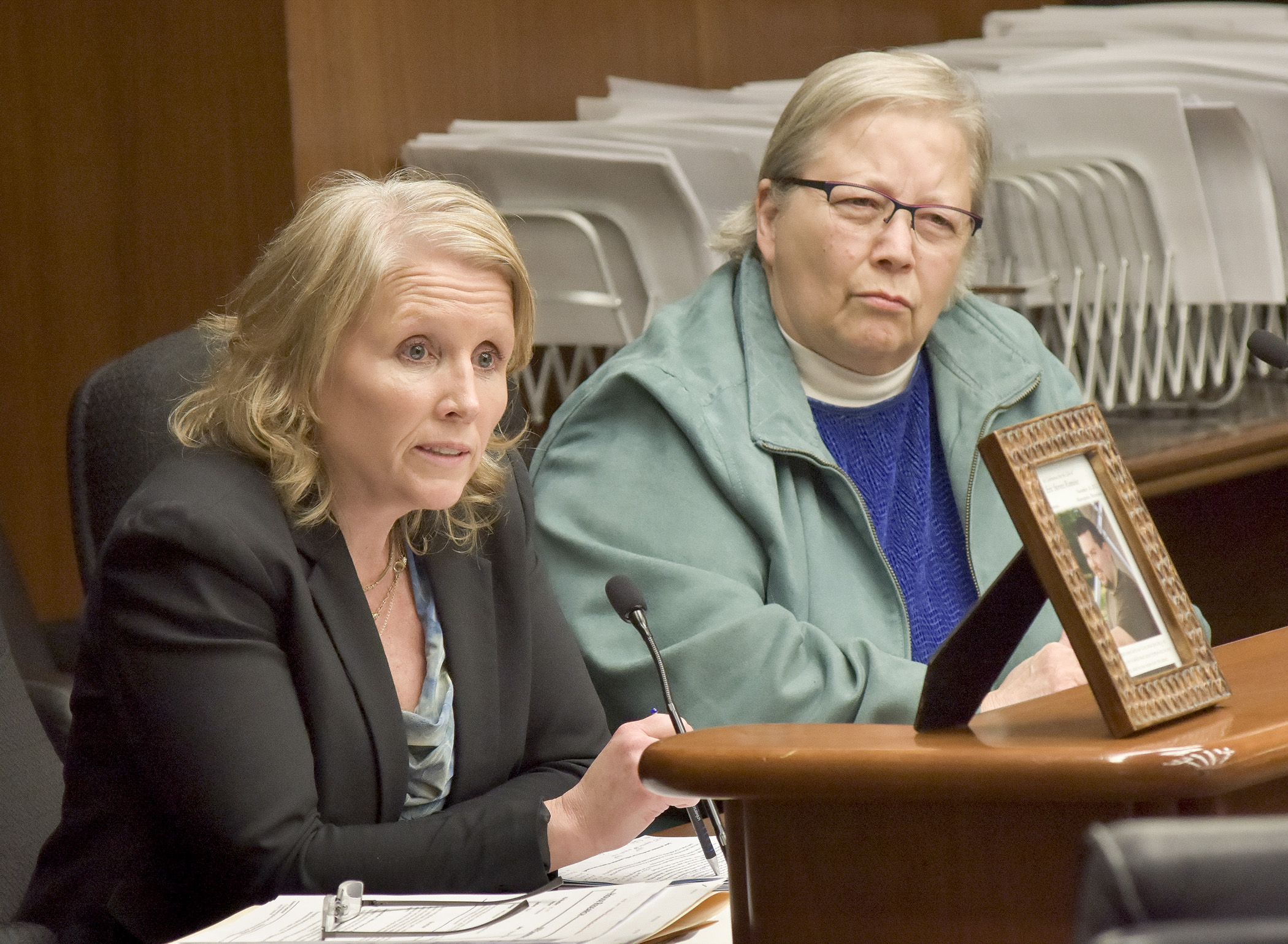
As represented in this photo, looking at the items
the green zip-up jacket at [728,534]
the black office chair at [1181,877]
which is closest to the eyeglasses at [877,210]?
the green zip-up jacket at [728,534]

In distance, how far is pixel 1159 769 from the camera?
81 centimetres

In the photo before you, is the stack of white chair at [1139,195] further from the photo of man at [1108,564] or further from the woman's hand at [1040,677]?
the photo of man at [1108,564]

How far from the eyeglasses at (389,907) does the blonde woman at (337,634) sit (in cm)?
19

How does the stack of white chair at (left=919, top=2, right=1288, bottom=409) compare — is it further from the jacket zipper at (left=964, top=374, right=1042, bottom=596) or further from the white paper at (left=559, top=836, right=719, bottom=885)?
the white paper at (left=559, top=836, right=719, bottom=885)

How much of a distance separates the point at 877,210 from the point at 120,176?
4.04ft

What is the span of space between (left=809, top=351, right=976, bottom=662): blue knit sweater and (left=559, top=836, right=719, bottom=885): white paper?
59cm

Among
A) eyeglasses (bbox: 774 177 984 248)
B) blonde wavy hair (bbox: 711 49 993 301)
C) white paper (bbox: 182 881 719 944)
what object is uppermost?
blonde wavy hair (bbox: 711 49 993 301)

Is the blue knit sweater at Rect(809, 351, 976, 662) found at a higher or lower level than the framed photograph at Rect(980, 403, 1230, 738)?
lower

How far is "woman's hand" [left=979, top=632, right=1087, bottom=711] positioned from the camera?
64.2 inches

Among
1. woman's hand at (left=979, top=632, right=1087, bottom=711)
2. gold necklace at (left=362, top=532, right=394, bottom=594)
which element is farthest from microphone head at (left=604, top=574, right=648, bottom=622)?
woman's hand at (left=979, top=632, right=1087, bottom=711)

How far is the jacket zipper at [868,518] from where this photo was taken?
1.80 metres

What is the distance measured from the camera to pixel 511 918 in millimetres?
1044

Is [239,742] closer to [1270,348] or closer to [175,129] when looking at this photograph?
[1270,348]

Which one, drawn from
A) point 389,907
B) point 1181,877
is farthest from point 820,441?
point 1181,877
